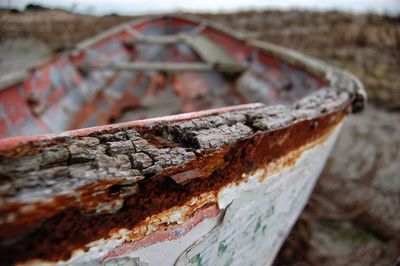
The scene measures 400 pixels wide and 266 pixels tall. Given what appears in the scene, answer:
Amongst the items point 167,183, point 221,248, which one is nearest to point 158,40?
point 221,248

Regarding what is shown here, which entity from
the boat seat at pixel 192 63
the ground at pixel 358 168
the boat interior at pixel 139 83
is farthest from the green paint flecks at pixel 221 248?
the boat seat at pixel 192 63

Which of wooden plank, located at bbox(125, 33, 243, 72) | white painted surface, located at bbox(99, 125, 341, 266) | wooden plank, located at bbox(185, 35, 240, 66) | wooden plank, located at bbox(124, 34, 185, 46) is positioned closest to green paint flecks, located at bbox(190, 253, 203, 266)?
white painted surface, located at bbox(99, 125, 341, 266)

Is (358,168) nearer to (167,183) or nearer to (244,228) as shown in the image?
(244,228)

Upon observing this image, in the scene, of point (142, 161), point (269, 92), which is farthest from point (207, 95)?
point (142, 161)

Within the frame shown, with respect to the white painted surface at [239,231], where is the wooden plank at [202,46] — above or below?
above

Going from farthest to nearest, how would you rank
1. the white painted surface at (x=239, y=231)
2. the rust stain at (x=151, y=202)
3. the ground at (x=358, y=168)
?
the ground at (x=358, y=168) < the white painted surface at (x=239, y=231) < the rust stain at (x=151, y=202)

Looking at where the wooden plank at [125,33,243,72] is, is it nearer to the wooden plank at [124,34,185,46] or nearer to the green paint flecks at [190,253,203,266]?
the wooden plank at [124,34,185,46]

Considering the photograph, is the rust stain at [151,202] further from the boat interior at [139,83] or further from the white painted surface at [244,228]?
the boat interior at [139,83]
